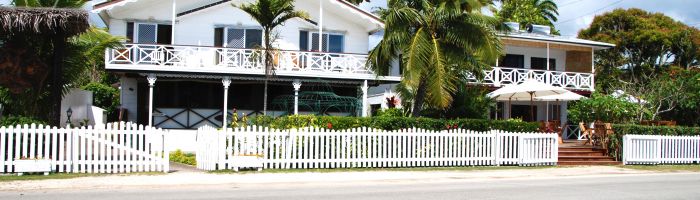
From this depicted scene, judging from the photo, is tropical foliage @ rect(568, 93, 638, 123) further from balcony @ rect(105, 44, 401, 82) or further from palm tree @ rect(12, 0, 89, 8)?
palm tree @ rect(12, 0, 89, 8)

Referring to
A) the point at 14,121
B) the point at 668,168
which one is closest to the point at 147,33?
the point at 14,121

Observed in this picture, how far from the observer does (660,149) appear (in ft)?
74.8

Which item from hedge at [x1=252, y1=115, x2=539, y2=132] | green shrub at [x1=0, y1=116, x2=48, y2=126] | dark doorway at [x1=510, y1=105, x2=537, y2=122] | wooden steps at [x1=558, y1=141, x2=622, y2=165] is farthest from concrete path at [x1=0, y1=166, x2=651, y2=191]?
dark doorway at [x1=510, y1=105, x2=537, y2=122]

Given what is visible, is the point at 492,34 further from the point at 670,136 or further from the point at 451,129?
the point at 670,136

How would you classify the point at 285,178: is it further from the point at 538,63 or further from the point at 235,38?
the point at 538,63

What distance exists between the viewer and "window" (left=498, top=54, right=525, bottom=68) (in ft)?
109

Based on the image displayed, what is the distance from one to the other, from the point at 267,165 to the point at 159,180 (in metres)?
3.62

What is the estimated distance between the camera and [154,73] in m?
24.1

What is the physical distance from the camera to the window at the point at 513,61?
109 feet

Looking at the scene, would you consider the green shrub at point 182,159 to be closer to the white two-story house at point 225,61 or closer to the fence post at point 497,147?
the white two-story house at point 225,61

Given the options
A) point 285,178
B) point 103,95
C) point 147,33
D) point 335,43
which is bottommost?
point 285,178

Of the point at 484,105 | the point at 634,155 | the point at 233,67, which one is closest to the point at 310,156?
the point at 233,67

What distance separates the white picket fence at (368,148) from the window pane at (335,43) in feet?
31.5

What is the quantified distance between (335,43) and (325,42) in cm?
43
